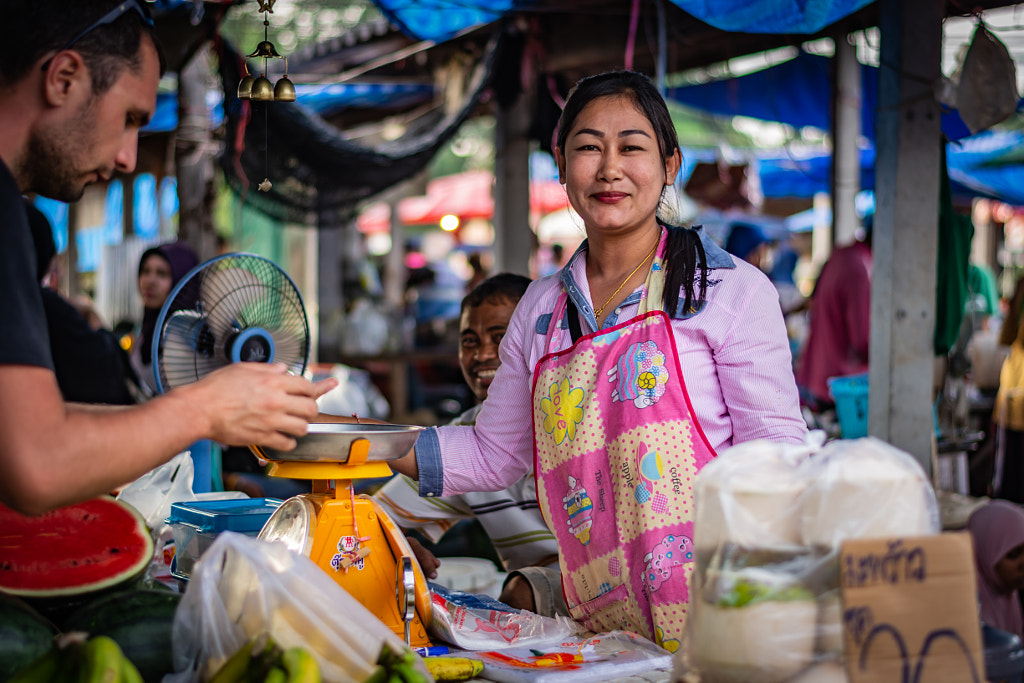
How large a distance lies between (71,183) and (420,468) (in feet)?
3.32

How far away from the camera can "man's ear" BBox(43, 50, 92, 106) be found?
4.25ft

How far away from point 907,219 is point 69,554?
144 inches

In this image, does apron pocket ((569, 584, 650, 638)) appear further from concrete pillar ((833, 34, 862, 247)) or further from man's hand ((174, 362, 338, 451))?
concrete pillar ((833, 34, 862, 247))

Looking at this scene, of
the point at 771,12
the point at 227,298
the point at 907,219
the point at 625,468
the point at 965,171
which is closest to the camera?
the point at 625,468

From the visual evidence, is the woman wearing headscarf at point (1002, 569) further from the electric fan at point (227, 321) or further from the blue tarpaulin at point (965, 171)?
the blue tarpaulin at point (965, 171)

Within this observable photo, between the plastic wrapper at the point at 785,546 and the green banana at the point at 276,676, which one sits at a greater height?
the plastic wrapper at the point at 785,546

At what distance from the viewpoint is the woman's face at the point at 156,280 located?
488 cm

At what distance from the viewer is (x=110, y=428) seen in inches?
47.7

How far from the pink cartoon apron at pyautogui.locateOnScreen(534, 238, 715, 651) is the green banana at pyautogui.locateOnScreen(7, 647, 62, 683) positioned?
1031mm

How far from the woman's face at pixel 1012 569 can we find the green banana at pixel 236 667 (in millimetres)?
3072

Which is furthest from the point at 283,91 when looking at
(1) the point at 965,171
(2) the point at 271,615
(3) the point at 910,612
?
(1) the point at 965,171

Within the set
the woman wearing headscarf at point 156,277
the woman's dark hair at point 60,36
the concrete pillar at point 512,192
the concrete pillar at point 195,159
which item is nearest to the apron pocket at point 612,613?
the woman's dark hair at point 60,36

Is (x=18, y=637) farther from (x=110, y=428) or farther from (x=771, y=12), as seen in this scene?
(x=771, y=12)

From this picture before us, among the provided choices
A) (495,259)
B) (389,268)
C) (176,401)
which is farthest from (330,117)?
(176,401)
